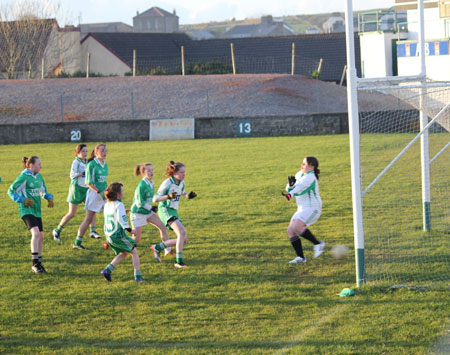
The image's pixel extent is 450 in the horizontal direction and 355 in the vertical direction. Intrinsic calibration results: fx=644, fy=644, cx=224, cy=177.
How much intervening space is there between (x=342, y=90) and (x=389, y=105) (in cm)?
698

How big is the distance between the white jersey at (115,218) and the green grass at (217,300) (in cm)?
81

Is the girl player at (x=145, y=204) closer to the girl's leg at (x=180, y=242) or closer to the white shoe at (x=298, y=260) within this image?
the girl's leg at (x=180, y=242)

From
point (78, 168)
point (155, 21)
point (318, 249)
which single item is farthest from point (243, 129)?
point (155, 21)

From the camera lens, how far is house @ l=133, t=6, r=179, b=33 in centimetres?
13612

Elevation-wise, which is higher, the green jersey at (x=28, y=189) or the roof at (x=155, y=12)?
the roof at (x=155, y=12)

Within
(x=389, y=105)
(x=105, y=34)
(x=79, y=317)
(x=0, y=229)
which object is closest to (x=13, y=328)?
(x=79, y=317)

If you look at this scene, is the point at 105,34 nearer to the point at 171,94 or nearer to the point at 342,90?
the point at 171,94

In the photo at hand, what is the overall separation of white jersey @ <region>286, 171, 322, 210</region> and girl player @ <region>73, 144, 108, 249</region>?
3.61 meters

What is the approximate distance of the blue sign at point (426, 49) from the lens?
35969 millimetres

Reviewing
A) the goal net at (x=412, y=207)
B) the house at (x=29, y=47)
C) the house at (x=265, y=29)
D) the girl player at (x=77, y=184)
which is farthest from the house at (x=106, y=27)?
the girl player at (x=77, y=184)

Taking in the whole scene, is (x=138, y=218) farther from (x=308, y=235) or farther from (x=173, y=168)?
(x=308, y=235)

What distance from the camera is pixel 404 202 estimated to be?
1466 cm

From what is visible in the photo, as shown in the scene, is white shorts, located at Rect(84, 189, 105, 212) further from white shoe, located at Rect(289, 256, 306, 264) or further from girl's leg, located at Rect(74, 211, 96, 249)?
white shoe, located at Rect(289, 256, 306, 264)

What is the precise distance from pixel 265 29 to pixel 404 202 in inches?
4520
